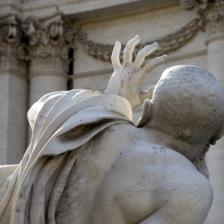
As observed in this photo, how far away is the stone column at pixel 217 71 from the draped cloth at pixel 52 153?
8.95 meters

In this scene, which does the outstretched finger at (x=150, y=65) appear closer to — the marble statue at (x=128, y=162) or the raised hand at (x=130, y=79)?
the raised hand at (x=130, y=79)

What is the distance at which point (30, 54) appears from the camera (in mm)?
13586

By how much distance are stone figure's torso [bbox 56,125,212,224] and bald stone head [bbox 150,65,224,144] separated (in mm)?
66

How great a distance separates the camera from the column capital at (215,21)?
12.3 m

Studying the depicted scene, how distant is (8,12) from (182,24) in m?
2.34

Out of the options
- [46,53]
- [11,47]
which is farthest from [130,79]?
[11,47]

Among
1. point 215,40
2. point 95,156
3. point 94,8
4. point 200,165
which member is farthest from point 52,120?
point 94,8

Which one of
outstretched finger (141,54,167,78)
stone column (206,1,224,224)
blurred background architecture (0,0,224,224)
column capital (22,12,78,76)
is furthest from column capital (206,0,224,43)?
outstretched finger (141,54,167,78)

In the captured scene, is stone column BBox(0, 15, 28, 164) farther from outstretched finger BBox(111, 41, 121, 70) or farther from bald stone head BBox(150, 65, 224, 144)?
bald stone head BBox(150, 65, 224, 144)

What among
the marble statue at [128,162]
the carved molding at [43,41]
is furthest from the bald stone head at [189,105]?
the carved molding at [43,41]

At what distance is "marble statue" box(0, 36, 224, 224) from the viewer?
2500mm

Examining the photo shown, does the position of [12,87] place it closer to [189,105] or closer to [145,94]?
[145,94]

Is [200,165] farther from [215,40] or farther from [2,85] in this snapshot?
[2,85]

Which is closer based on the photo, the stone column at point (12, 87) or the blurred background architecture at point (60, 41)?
the blurred background architecture at point (60, 41)
